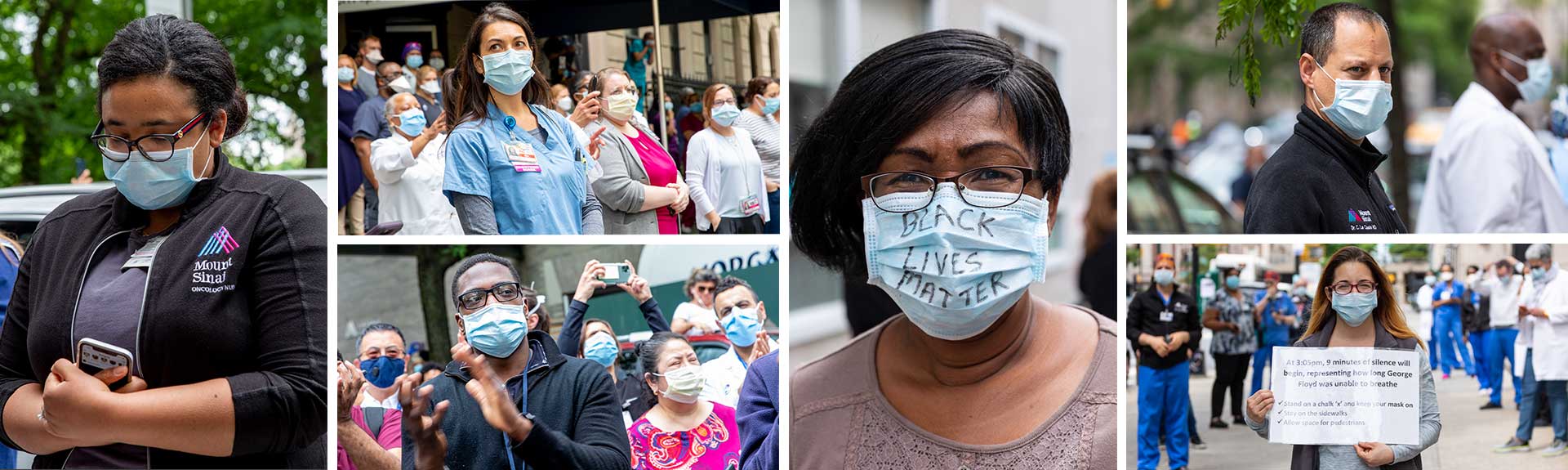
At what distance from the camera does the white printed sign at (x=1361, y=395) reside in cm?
325

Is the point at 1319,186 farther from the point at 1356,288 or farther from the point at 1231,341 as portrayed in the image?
the point at 1231,341

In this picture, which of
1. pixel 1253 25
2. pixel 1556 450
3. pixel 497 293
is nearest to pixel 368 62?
pixel 497 293

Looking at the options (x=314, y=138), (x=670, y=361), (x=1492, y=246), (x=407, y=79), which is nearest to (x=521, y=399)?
(x=670, y=361)

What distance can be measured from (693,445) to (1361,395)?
5.66 ft

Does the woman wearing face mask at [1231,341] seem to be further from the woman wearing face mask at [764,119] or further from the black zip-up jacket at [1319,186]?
the woman wearing face mask at [764,119]

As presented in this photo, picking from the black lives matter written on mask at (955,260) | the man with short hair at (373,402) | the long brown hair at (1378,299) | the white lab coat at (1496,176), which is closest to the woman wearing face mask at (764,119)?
the black lives matter written on mask at (955,260)

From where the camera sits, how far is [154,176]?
3.29 metres

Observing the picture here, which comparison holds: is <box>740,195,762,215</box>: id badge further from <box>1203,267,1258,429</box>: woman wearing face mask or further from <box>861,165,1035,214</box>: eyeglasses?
<box>1203,267,1258,429</box>: woman wearing face mask

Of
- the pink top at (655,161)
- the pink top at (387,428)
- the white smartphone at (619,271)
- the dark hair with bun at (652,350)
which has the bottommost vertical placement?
the pink top at (387,428)

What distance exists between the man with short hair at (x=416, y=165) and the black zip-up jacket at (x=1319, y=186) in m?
2.12

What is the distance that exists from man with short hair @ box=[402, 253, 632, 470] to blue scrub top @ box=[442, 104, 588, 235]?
0.14 meters

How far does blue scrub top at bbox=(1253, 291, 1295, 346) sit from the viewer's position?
10.9 ft

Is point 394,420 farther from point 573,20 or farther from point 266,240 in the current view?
point 573,20

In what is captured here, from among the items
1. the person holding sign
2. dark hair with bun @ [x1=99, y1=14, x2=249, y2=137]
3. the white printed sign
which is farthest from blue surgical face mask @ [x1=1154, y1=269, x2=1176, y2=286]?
dark hair with bun @ [x1=99, y1=14, x2=249, y2=137]
